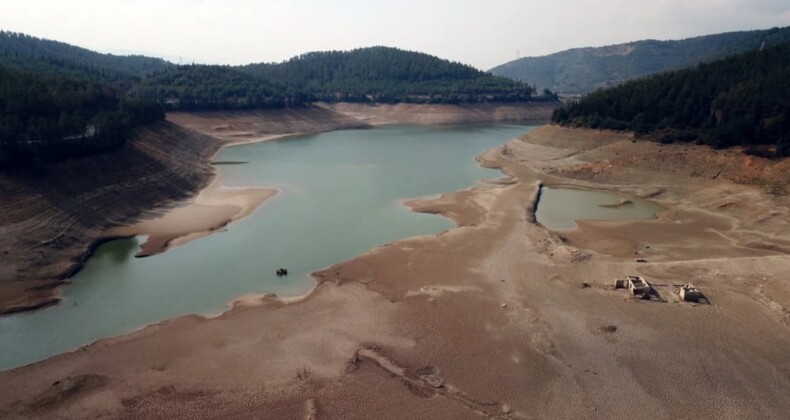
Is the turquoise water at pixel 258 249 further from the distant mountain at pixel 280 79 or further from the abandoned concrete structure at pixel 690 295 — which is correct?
the distant mountain at pixel 280 79

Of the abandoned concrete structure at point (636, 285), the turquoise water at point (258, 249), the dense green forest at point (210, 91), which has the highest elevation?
the dense green forest at point (210, 91)

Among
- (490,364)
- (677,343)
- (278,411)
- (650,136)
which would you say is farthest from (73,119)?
(650,136)

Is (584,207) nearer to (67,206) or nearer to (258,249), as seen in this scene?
(258,249)

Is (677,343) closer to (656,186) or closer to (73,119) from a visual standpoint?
(656,186)

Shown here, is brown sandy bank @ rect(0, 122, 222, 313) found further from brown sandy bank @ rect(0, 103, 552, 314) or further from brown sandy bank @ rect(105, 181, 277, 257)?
brown sandy bank @ rect(105, 181, 277, 257)

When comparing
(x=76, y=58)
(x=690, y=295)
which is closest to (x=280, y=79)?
(x=76, y=58)

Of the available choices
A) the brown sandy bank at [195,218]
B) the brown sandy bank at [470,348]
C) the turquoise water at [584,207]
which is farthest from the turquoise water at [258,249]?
the turquoise water at [584,207]
